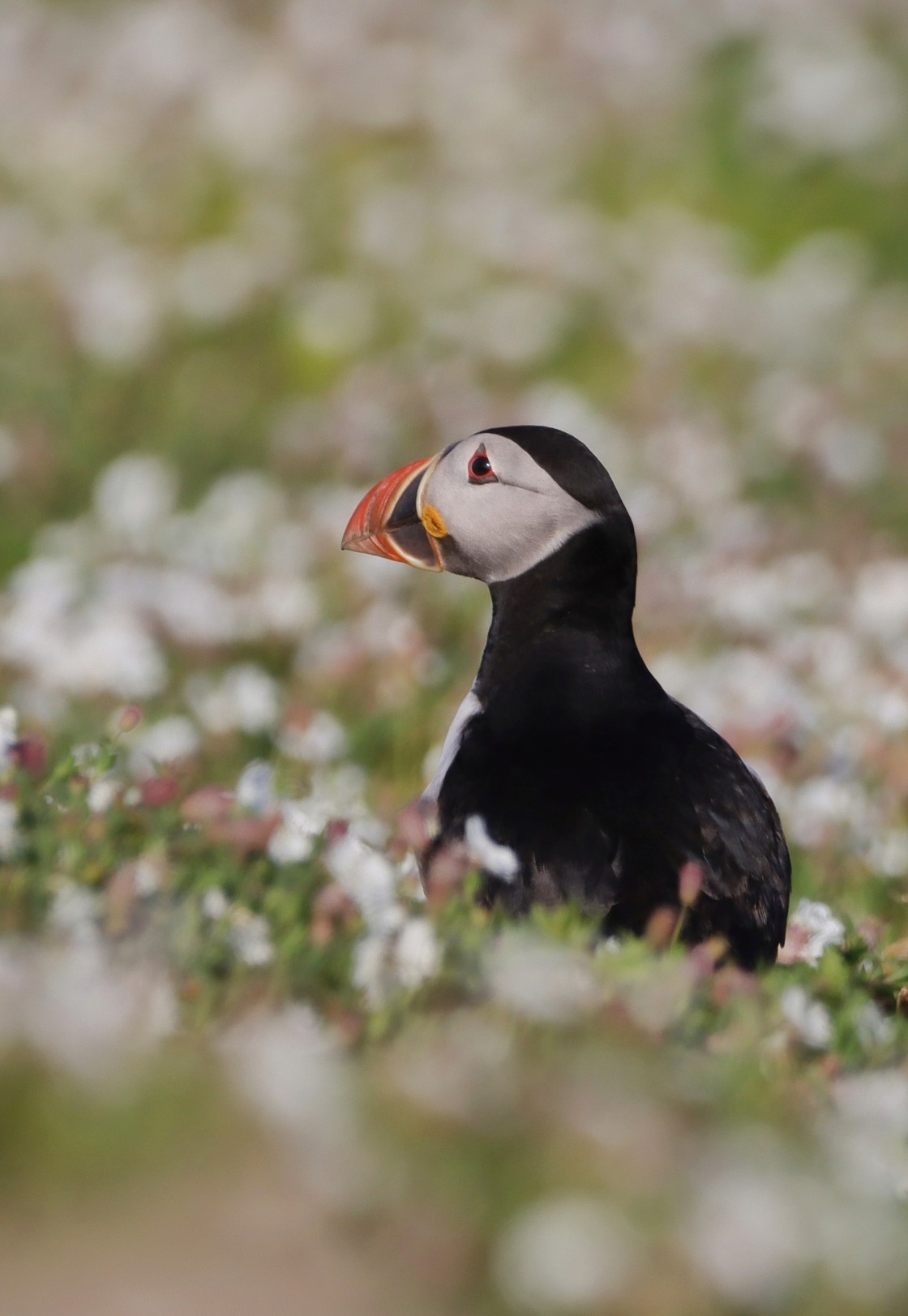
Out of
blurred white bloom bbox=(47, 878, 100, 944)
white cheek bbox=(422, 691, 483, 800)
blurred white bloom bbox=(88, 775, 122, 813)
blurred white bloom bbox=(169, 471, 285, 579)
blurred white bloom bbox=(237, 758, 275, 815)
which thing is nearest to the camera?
blurred white bloom bbox=(47, 878, 100, 944)

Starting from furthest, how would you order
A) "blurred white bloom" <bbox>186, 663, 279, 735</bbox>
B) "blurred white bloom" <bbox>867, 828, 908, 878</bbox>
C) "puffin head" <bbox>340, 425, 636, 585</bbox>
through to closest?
"blurred white bloom" <bbox>186, 663, 279, 735</bbox>, "blurred white bloom" <bbox>867, 828, 908, 878</bbox>, "puffin head" <bbox>340, 425, 636, 585</bbox>

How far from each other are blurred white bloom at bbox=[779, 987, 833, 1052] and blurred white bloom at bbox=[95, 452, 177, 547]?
5828 millimetres

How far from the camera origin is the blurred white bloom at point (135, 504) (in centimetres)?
855

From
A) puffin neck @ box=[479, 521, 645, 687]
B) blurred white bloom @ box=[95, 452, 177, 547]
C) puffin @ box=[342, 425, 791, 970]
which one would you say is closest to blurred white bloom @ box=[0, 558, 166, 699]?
puffin @ box=[342, 425, 791, 970]

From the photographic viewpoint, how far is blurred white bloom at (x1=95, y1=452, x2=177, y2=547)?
28.1 feet

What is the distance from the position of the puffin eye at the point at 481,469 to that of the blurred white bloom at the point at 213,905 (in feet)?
5.06

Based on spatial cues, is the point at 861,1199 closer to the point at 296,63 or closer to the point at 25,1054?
the point at 25,1054

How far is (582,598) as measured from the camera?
4.45m

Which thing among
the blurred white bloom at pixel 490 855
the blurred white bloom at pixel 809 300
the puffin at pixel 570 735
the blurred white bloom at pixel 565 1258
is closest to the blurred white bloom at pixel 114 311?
the blurred white bloom at pixel 809 300

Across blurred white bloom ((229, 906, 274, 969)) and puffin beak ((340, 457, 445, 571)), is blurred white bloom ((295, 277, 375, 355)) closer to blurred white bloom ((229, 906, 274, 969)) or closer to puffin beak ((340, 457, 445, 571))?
puffin beak ((340, 457, 445, 571))

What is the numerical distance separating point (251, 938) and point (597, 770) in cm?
105

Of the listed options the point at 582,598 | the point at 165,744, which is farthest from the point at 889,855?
the point at 165,744

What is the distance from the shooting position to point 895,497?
10203 mm

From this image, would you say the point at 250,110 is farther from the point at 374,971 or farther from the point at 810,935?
the point at 374,971
